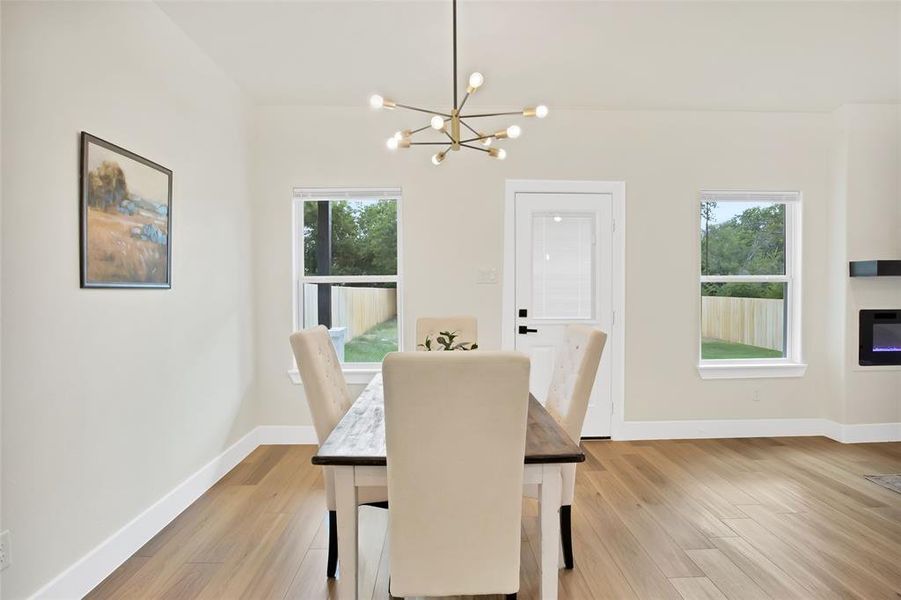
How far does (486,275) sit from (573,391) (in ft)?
6.43

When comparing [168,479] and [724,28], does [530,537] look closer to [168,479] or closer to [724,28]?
[168,479]

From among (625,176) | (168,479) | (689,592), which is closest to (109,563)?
(168,479)

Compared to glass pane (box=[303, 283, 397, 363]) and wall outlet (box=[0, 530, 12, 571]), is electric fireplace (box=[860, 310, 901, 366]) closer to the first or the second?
glass pane (box=[303, 283, 397, 363])

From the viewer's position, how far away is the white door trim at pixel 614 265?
393cm

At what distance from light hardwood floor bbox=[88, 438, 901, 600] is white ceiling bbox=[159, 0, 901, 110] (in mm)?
2755

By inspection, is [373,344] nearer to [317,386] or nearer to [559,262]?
[559,262]

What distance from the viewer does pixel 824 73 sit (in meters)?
3.35

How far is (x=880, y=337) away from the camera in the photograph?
3.95 m

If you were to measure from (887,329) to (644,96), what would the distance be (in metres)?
2.81

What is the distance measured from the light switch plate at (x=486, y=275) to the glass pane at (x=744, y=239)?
190 cm

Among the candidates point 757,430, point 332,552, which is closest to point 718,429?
point 757,430

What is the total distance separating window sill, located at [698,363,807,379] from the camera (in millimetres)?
4027

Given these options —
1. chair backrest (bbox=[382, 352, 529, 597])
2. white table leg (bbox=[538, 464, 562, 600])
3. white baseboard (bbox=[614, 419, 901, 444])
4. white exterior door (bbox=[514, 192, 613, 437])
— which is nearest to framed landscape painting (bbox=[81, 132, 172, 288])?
chair backrest (bbox=[382, 352, 529, 597])

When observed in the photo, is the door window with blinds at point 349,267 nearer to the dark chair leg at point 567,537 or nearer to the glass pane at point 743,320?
the dark chair leg at point 567,537
